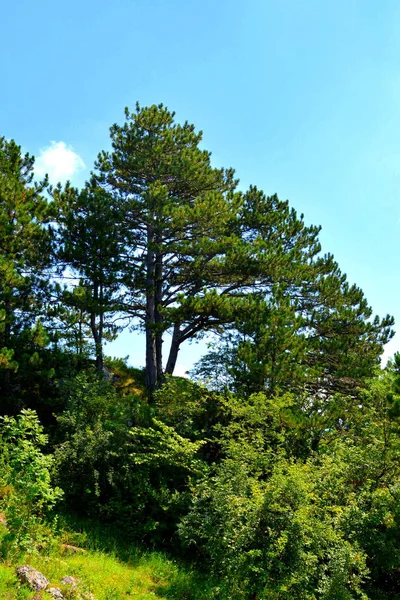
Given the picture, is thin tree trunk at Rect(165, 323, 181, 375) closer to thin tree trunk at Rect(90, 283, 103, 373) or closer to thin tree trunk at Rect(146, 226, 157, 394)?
thin tree trunk at Rect(146, 226, 157, 394)

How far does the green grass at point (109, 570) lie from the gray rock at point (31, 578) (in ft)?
0.36

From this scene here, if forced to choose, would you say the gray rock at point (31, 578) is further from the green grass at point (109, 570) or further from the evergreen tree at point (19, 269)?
the evergreen tree at point (19, 269)

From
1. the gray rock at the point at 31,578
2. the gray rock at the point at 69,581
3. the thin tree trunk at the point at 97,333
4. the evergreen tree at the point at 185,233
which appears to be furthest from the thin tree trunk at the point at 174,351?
the gray rock at the point at 31,578

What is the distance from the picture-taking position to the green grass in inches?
278

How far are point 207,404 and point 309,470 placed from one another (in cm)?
421

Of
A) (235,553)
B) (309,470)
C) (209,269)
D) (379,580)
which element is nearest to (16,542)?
(235,553)

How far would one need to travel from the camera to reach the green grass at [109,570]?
707cm

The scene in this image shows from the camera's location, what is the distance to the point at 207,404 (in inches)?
530

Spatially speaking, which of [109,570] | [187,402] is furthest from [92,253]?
[109,570]

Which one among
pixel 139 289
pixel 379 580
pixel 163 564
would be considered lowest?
pixel 163 564

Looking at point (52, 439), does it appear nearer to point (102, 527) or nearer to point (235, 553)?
point (102, 527)

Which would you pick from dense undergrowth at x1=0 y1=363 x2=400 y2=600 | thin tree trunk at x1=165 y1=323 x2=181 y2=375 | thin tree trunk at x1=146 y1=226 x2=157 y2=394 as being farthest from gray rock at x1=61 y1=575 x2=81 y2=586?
thin tree trunk at x1=165 y1=323 x2=181 y2=375

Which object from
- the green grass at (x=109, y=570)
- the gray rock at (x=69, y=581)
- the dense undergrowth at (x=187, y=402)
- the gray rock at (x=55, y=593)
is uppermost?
the dense undergrowth at (x=187, y=402)

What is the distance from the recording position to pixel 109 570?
8289mm
